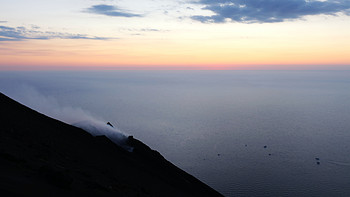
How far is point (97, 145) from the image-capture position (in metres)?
27.9

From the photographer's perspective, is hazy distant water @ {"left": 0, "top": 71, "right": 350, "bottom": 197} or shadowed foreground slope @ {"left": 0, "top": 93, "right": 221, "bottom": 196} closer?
shadowed foreground slope @ {"left": 0, "top": 93, "right": 221, "bottom": 196}

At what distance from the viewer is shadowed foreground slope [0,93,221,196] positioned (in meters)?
12.6

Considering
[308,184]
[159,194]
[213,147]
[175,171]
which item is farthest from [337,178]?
[159,194]

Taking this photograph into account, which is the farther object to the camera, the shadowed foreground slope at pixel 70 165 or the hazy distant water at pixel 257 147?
the hazy distant water at pixel 257 147

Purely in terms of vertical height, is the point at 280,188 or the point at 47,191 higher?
the point at 280,188

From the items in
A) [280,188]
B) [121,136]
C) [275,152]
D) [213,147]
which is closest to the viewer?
[121,136]

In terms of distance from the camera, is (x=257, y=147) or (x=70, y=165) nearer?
(x=70, y=165)

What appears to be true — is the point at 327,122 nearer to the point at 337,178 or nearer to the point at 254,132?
the point at 254,132

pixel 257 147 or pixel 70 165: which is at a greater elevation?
pixel 257 147

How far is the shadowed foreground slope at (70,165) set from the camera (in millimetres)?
12633

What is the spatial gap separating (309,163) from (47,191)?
157 feet

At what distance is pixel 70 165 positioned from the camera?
747 inches

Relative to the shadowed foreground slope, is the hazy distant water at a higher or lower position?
higher

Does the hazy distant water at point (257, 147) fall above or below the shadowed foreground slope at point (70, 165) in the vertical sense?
above
